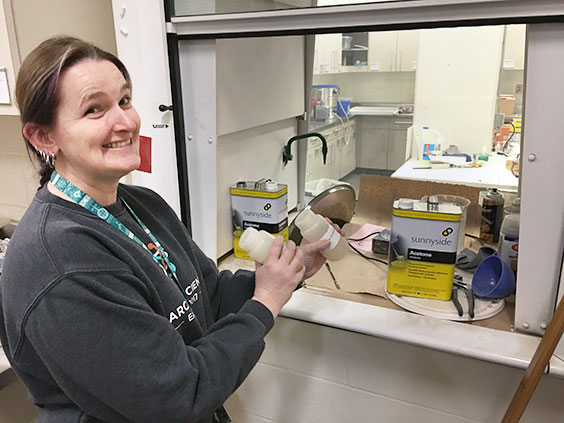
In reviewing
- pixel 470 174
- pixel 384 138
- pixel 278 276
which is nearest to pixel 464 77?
pixel 384 138

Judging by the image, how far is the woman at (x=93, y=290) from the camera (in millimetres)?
611

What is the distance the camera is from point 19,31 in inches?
47.3

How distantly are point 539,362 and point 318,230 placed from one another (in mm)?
492

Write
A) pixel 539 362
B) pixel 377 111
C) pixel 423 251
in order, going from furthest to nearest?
pixel 377 111, pixel 423 251, pixel 539 362

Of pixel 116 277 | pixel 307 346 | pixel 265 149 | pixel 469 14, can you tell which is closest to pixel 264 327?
pixel 116 277

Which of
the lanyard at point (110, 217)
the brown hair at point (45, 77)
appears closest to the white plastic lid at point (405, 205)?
the lanyard at point (110, 217)

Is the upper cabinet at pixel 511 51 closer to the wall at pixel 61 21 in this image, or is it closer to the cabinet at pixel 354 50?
the cabinet at pixel 354 50

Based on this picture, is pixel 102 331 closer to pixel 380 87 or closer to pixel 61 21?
pixel 61 21

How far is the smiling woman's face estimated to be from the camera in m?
0.67

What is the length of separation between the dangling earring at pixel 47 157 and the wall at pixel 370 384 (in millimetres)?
701

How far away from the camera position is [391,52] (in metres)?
4.56

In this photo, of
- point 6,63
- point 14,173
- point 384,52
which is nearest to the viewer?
point 6,63

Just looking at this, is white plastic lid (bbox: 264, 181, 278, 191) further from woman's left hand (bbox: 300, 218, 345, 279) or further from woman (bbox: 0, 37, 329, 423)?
woman (bbox: 0, 37, 329, 423)

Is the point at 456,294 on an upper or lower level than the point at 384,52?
lower
